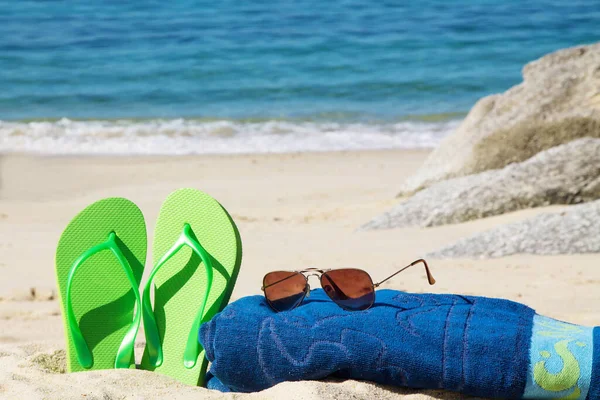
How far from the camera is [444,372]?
2.23m

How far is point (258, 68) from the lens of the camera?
15594 mm

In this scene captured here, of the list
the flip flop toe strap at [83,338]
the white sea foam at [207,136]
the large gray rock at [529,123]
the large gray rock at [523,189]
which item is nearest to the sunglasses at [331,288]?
the flip flop toe strap at [83,338]

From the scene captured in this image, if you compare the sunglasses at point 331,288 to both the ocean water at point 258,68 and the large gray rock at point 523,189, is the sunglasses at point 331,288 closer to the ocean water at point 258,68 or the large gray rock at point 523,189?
the large gray rock at point 523,189

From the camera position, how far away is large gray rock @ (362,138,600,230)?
5.41m

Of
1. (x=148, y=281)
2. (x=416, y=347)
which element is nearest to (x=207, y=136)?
(x=148, y=281)

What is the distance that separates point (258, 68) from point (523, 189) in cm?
1070

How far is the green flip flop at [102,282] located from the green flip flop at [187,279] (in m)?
0.08

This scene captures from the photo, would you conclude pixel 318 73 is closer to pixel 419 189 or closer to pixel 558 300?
pixel 419 189

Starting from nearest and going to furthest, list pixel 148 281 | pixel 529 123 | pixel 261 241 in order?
pixel 148 281 → pixel 261 241 → pixel 529 123

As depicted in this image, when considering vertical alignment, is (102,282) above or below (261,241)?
above

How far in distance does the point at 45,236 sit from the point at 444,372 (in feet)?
12.6

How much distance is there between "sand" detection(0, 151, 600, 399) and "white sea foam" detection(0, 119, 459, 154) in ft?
2.08

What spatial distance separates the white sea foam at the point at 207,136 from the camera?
9.99 metres

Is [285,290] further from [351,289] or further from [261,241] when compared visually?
[261,241]
